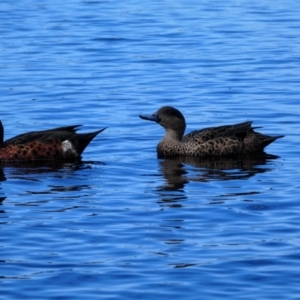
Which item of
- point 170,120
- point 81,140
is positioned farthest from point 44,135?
point 170,120

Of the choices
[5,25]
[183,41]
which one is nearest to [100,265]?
A: [183,41]

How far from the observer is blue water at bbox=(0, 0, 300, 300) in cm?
979

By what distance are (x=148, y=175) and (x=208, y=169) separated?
2.77ft

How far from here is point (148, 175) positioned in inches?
548

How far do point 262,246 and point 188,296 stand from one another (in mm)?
1461

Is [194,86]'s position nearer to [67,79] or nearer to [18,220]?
[67,79]

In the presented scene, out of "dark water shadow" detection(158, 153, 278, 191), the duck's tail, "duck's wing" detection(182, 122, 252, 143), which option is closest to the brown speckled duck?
"duck's wing" detection(182, 122, 252, 143)

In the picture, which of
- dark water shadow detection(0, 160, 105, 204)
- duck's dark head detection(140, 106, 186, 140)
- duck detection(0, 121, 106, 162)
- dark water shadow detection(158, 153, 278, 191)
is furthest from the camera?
duck's dark head detection(140, 106, 186, 140)

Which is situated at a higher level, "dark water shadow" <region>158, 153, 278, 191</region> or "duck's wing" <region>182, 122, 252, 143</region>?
"duck's wing" <region>182, 122, 252, 143</region>

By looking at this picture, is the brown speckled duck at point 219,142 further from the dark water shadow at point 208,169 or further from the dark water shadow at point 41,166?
the dark water shadow at point 41,166

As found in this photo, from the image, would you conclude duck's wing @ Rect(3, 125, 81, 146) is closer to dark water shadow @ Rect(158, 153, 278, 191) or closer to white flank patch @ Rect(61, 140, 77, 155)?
white flank patch @ Rect(61, 140, 77, 155)

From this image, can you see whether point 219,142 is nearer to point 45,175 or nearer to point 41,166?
point 41,166

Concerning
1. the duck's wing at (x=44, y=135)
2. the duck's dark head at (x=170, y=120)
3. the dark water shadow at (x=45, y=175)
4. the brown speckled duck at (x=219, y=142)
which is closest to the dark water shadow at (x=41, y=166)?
the dark water shadow at (x=45, y=175)

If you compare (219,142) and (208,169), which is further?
(219,142)
